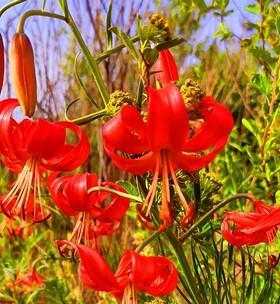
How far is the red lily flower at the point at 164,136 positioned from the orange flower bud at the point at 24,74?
0.44ft

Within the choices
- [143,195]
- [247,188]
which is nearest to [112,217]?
[143,195]

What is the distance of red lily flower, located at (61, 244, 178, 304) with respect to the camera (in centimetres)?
72

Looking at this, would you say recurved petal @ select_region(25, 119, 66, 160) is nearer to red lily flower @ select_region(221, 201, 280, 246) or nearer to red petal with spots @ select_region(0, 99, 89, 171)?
red petal with spots @ select_region(0, 99, 89, 171)

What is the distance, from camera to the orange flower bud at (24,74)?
79 cm

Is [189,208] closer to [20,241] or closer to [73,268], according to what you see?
[73,268]

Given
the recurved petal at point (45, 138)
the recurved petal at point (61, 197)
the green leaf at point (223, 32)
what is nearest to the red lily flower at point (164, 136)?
the recurved petal at point (45, 138)

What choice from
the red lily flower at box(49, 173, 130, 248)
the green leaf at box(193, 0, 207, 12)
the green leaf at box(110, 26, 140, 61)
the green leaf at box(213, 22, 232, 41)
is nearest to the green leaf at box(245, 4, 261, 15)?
the green leaf at box(213, 22, 232, 41)

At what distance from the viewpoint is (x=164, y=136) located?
0.68m

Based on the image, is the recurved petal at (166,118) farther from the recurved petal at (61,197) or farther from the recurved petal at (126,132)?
the recurved petal at (61,197)

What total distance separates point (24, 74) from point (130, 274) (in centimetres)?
26

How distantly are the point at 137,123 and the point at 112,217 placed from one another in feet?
0.98

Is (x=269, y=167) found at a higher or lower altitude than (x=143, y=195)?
lower

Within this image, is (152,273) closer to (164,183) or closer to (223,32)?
(164,183)

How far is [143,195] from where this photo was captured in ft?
2.51
